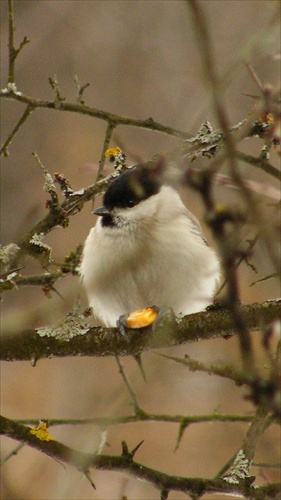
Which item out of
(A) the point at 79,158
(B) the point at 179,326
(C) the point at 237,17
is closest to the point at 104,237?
(B) the point at 179,326

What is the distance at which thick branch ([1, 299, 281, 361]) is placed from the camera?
1983mm

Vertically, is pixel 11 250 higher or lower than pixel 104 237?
lower

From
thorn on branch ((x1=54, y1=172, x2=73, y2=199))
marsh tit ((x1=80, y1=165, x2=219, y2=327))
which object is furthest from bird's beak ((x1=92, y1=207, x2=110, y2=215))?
thorn on branch ((x1=54, y1=172, x2=73, y2=199))

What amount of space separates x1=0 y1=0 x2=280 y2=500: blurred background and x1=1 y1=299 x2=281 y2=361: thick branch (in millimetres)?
1767

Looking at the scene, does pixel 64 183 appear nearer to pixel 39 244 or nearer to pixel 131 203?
pixel 39 244

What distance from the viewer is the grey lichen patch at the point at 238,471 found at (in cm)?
182

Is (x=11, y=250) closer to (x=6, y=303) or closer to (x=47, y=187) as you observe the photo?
(x=47, y=187)

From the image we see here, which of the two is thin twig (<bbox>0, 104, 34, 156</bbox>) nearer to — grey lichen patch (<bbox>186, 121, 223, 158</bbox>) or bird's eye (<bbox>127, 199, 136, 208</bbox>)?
grey lichen patch (<bbox>186, 121, 223, 158</bbox>)

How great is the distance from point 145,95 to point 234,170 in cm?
463

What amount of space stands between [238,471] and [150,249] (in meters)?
0.97

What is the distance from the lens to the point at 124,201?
9.03 ft

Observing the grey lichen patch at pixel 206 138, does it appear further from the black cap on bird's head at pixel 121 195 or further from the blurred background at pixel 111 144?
the blurred background at pixel 111 144

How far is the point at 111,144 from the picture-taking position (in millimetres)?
4309

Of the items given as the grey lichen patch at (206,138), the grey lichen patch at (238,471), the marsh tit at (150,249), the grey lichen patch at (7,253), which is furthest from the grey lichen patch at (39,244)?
the grey lichen patch at (238,471)
